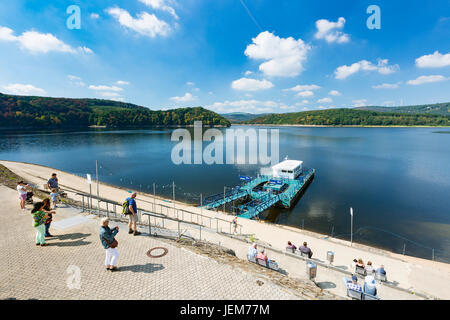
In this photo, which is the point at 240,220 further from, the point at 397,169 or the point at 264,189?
the point at 397,169

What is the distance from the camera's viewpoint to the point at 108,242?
6.86 metres

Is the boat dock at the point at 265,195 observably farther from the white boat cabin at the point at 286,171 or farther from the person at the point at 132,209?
the person at the point at 132,209

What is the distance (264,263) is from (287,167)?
102ft

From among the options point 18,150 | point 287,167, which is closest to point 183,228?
point 287,167

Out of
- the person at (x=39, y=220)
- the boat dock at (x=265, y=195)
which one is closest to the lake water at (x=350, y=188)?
the boat dock at (x=265, y=195)

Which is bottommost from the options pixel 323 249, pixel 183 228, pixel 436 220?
pixel 436 220

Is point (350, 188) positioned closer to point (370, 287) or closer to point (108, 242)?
point (370, 287)

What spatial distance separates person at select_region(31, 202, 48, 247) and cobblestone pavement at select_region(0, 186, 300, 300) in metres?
0.32

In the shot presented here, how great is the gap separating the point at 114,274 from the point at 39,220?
4038 millimetres

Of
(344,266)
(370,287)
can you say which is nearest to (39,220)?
(370,287)

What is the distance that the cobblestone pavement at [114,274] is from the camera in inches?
244

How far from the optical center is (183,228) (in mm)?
16109

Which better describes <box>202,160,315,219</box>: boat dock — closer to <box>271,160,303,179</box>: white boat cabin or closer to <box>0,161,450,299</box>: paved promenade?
<box>271,160,303,179</box>: white boat cabin

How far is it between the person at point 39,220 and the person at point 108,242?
3411 mm
